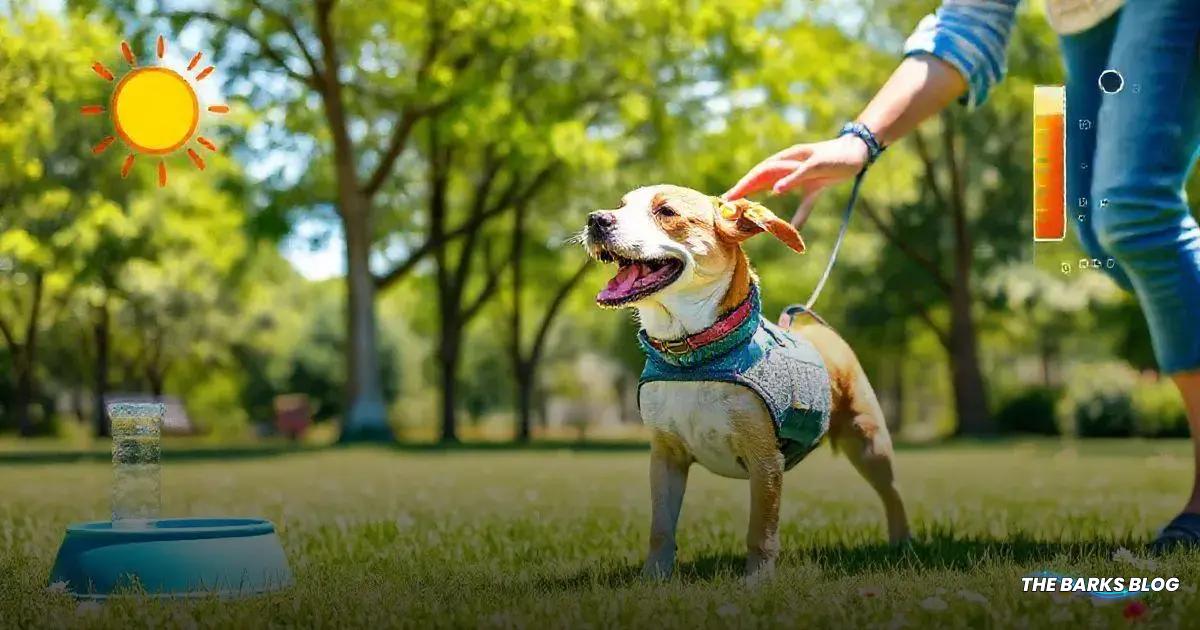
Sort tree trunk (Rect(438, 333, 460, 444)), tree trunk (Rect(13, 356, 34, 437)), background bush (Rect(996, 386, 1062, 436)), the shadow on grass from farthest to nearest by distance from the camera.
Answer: tree trunk (Rect(13, 356, 34, 437)) → background bush (Rect(996, 386, 1062, 436)) → tree trunk (Rect(438, 333, 460, 444)) → the shadow on grass

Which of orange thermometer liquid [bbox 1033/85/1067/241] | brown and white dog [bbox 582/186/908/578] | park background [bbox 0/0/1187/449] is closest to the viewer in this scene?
orange thermometer liquid [bbox 1033/85/1067/241]

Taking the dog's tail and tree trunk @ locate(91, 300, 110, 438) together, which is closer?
the dog's tail

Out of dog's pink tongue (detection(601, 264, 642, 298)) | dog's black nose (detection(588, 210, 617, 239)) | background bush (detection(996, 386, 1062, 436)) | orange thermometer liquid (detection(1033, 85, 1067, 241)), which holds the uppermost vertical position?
orange thermometer liquid (detection(1033, 85, 1067, 241))

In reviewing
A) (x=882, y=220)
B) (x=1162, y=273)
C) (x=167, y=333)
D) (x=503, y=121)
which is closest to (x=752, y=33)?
(x=503, y=121)

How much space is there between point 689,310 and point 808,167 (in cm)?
66

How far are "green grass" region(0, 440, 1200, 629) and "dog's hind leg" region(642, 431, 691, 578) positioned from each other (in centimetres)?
16

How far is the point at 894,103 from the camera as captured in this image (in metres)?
5.34

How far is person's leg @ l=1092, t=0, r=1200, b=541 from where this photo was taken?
5312 millimetres

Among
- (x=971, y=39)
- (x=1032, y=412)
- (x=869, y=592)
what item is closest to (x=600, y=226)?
(x=869, y=592)

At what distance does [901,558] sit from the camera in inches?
221

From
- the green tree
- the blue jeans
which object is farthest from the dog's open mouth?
the green tree

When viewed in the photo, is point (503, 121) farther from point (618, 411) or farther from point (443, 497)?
point (618, 411)

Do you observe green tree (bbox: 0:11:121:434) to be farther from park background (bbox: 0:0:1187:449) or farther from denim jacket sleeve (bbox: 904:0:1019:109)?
denim jacket sleeve (bbox: 904:0:1019:109)

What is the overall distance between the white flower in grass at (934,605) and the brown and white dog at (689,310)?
0.93m
